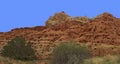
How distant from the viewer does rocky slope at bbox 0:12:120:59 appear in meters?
65.2

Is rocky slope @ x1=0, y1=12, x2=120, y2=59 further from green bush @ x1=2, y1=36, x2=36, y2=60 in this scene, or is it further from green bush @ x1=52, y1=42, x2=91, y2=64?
green bush @ x1=52, y1=42, x2=91, y2=64

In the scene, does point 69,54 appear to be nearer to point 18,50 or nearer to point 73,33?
point 18,50

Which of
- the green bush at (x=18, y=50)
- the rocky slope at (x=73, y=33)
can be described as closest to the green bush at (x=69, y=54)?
the green bush at (x=18, y=50)

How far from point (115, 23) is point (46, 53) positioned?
1692 centimetres

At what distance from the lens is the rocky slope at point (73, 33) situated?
2569 inches

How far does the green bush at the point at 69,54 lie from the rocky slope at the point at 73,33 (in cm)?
1852

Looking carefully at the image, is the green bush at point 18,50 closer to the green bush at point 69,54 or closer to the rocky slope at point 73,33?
the rocky slope at point 73,33

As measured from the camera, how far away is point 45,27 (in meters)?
79.4

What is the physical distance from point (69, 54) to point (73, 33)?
30929mm

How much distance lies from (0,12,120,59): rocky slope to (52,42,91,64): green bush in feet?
60.8

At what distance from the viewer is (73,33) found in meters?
71.9

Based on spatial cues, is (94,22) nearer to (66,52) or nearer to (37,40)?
(37,40)

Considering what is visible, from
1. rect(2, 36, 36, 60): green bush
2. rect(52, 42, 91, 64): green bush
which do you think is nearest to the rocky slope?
rect(2, 36, 36, 60): green bush

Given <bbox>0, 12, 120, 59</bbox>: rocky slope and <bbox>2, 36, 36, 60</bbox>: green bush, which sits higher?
<bbox>0, 12, 120, 59</bbox>: rocky slope
